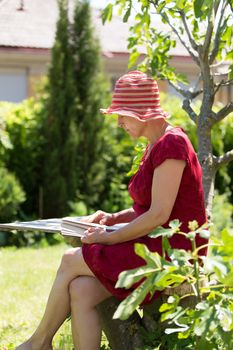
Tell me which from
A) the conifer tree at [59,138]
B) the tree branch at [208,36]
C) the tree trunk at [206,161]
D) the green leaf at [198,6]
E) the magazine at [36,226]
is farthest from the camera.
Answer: the conifer tree at [59,138]

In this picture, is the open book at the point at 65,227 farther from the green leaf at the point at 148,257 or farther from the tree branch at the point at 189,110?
the green leaf at the point at 148,257

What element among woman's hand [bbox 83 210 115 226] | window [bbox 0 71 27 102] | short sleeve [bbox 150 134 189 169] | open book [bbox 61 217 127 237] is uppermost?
short sleeve [bbox 150 134 189 169]

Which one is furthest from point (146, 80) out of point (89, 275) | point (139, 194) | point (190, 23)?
point (190, 23)

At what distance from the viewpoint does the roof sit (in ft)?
61.9

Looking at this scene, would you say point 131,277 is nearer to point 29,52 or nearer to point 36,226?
point 36,226

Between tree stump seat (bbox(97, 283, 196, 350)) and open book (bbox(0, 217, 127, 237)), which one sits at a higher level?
A: open book (bbox(0, 217, 127, 237))

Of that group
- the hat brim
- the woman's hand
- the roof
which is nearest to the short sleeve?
the hat brim

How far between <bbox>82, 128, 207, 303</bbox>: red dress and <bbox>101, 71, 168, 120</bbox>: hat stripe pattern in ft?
0.45

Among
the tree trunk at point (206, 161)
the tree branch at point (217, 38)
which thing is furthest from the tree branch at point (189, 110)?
the tree branch at point (217, 38)

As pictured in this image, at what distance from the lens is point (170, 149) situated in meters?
3.53

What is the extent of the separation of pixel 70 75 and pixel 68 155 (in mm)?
1033

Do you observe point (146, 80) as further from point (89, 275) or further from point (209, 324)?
point (209, 324)

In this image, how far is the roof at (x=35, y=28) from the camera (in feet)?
61.9

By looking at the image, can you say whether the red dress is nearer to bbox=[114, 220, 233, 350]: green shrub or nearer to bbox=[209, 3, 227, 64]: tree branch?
bbox=[114, 220, 233, 350]: green shrub
